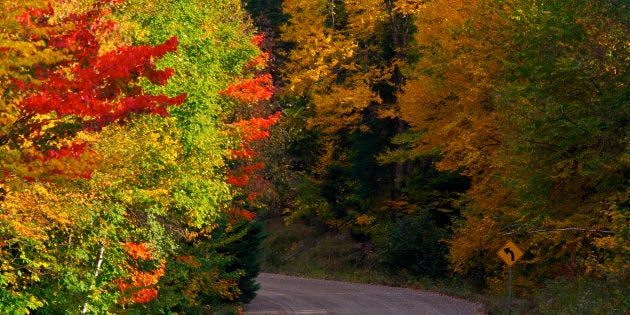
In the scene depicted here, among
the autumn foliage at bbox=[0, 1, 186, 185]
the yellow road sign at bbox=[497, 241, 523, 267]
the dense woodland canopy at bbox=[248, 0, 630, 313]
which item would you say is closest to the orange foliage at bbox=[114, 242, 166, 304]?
the autumn foliage at bbox=[0, 1, 186, 185]

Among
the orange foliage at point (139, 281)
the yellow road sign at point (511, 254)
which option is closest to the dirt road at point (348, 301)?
the yellow road sign at point (511, 254)

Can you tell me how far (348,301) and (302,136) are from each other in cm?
1715

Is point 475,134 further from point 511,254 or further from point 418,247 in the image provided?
point 418,247

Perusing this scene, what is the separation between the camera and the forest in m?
11.0

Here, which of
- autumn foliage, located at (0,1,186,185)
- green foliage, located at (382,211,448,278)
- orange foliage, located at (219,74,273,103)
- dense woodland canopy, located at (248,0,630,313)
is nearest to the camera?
autumn foliage, located at (0,1,186,185)

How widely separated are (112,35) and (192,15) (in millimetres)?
6923

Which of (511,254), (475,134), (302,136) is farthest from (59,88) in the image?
(302,136)

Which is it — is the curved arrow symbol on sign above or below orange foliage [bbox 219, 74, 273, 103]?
below

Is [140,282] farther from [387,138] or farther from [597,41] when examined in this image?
[387,138]

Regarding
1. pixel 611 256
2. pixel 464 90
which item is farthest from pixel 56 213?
pixel 464 90

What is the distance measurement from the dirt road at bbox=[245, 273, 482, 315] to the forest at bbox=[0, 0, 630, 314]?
175cm

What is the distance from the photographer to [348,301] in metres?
32.8

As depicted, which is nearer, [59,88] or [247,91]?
[59,88]

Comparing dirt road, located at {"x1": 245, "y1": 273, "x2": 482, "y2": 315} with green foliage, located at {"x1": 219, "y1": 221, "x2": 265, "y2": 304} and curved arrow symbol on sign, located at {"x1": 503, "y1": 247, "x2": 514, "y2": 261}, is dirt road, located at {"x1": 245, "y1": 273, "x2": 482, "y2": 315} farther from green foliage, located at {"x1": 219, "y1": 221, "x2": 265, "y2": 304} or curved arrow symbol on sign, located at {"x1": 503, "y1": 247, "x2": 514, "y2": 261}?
curved arrow symbol on sign, located at {"x1": 503, "y1": 247, "x2": 514, "y2": 261}
